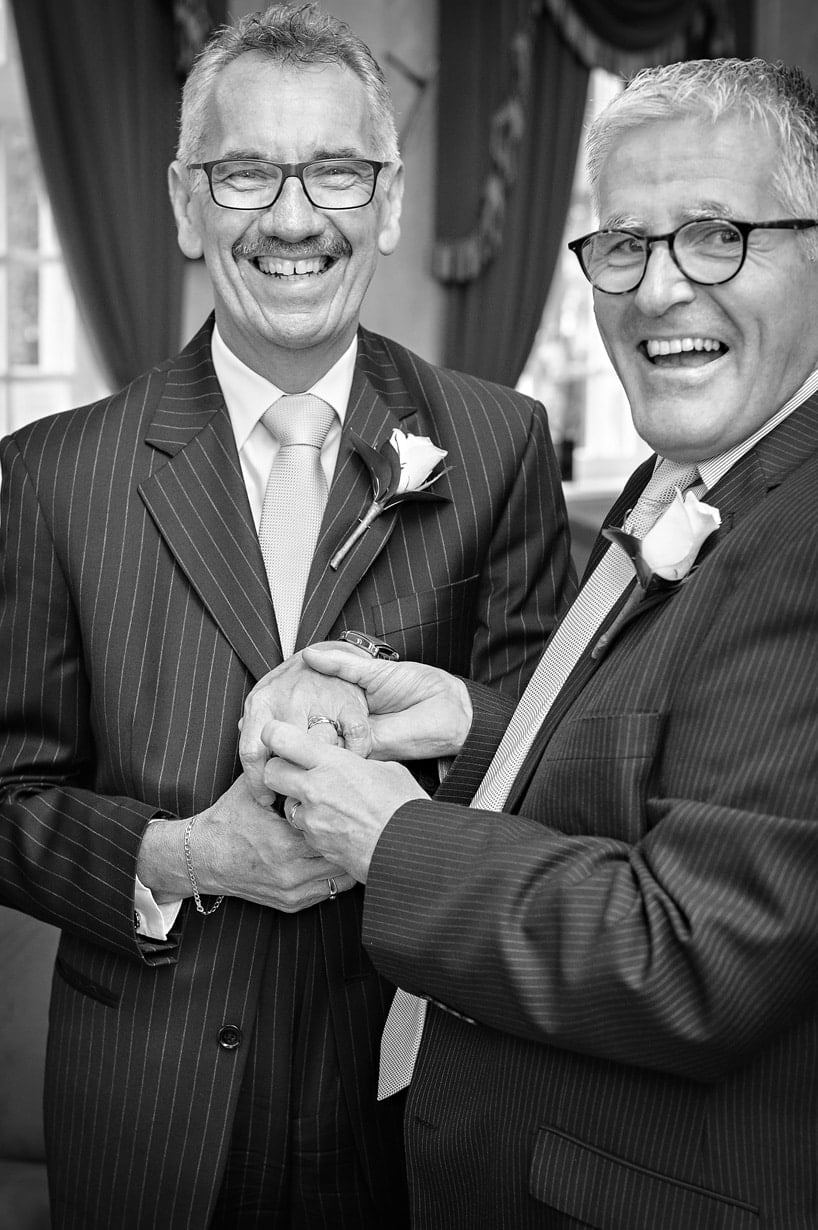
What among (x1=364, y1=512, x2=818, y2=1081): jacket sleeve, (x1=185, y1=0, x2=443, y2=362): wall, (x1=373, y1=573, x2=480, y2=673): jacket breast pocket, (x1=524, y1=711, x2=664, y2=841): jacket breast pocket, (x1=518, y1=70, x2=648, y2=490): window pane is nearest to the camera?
(x1=364, y1=512, x2=818, y2=1081): jacket sleeve

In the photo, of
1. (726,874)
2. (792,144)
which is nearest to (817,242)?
(792,144)

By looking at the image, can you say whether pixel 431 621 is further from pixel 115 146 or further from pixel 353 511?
pixel 115 146

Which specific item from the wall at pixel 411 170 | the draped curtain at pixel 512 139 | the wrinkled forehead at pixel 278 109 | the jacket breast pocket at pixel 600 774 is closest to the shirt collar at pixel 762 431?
the jacket breast pocket at pixel 600 774

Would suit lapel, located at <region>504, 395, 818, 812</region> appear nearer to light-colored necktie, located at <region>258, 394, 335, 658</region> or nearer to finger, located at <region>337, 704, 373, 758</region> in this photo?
finger, located at <region>337, 704, 373, 758</region>

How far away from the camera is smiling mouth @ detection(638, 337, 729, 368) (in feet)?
4.54

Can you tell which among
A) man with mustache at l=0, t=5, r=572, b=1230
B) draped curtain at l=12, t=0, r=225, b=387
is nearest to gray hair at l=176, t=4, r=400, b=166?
man with mustache at l=0, t=5, r=572, b=1230

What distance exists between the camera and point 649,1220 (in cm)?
119

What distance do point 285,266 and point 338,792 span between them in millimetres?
717

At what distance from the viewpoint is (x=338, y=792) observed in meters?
1.35

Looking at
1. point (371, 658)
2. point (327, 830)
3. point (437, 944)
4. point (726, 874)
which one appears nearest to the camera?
point (726, 874)

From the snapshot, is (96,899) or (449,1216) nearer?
(449,1216)

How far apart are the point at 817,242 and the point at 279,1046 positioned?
1.13 m

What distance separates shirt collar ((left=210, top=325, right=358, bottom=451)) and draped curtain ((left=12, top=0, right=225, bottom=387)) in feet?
14.1

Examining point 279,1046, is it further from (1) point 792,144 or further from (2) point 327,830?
(1) point 792,144
